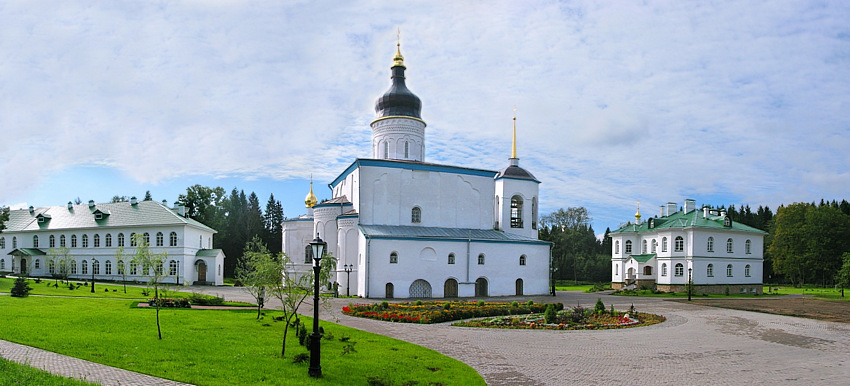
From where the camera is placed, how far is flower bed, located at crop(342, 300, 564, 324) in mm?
21156

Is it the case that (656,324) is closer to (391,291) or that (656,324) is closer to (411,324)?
(411,324)

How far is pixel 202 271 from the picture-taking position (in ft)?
148

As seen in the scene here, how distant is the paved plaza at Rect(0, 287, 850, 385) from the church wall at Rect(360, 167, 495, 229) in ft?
50.4

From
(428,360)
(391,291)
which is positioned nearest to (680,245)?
(391,291)

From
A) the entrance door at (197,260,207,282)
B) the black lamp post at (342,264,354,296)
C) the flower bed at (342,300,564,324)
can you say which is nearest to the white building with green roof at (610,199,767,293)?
the flower bed at (342,300,564,324)

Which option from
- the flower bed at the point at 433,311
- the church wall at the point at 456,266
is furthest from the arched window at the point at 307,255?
the flower bed at the point at 433,311

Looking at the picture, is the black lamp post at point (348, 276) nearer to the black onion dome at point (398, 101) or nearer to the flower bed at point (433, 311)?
the flower bed at point (433, 311)

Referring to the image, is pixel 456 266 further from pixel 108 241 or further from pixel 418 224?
pixel 108 241

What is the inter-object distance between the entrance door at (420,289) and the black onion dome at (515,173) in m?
11.3

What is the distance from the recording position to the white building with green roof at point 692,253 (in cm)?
4547

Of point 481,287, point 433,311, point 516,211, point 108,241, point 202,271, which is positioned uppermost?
point 516,211

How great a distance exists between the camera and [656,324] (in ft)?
69.8

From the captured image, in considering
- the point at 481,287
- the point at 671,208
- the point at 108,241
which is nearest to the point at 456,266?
the point at 481,287

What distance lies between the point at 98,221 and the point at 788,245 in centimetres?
6890
